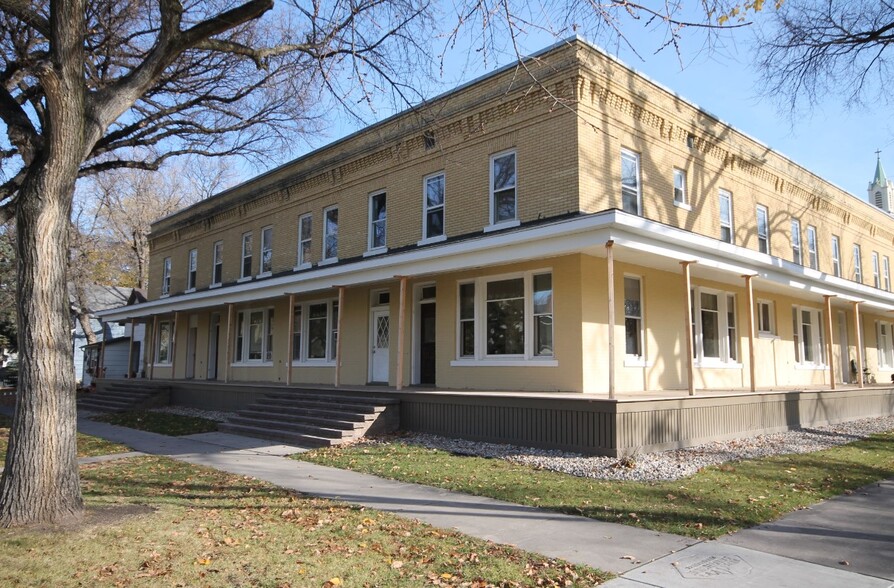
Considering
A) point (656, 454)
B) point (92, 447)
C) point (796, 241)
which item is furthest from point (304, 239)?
point (796, 241)

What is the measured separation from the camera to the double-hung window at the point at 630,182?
48.1ft

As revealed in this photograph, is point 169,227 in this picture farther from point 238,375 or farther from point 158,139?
point 158,139

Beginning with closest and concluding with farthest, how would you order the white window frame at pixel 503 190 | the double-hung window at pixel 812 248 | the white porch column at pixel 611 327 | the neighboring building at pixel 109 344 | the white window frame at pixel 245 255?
the white porch column at pixel 611 327, the white window frame at pixel 503 190, the double-hung window at pixel 812 248, the white window frame at pixel 245 255, the neighboring building at pixel 109 344

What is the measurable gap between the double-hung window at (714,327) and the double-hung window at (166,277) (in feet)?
70.7

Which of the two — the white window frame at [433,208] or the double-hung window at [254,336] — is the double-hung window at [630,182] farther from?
the double-hung window at [254,336]

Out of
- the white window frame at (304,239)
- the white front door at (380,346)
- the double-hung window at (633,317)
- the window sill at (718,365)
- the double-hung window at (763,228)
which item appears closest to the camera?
the double-hung window at (633,317)

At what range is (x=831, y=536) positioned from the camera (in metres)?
6.52

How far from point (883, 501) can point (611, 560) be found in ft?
15.7

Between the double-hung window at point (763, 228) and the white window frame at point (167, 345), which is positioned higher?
the double-hung window at point (763, 228)

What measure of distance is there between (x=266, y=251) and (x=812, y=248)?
721 inches

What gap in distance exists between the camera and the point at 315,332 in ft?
65.9

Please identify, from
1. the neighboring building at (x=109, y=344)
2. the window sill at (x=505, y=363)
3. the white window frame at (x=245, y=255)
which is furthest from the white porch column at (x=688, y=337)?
the neighboring building at (x=109, y=344)

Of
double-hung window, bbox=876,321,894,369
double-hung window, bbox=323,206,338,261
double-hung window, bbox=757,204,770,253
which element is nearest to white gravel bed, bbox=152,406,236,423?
double-hung window, bbox=323,206,338,261

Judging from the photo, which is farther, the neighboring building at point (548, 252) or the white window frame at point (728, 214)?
the white window frame at point (728, 214)
